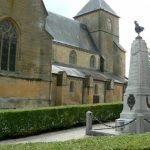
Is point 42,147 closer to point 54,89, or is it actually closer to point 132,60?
point 132,60

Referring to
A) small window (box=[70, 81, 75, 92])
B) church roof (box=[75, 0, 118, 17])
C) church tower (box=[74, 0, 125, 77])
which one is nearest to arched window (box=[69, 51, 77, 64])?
church tower (box=[74, 0, 125, 77])

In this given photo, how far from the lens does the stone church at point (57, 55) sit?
22094 millimetres

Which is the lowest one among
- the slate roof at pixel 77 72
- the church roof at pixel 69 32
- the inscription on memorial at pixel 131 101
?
the inscription on memorial at pixel 131 101

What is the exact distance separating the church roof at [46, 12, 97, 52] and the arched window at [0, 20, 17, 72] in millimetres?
12838

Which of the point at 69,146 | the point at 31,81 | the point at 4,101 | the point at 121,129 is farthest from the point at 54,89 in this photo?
the point at 69,146

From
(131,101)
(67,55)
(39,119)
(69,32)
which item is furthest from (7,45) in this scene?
(69,32)

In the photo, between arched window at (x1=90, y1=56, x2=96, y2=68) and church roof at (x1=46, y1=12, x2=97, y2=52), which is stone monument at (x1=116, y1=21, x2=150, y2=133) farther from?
arched window at (x1=90, y1=56, x2=96, y2=68)

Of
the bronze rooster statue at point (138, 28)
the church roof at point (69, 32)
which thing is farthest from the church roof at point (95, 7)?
the bronze rooster statue at point (138, 28)

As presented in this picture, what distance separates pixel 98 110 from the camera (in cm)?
2003

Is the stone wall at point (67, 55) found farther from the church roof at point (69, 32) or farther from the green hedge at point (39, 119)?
the green hedge at point (39, 119)

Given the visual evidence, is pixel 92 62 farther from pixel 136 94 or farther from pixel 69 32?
pixel 136 94

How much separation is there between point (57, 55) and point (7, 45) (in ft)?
43.1

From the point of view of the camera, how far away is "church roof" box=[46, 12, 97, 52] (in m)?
36.6

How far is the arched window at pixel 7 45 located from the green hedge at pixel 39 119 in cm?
648
